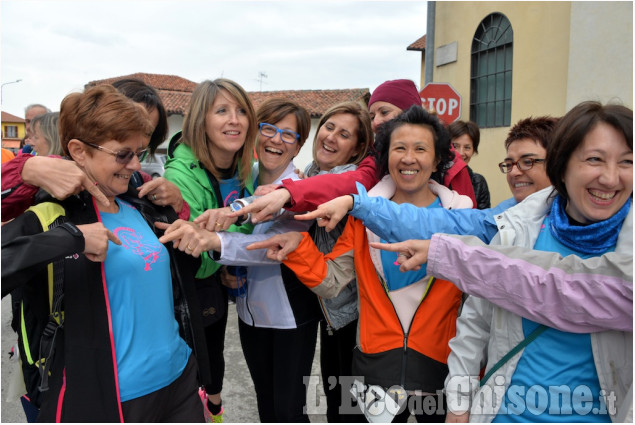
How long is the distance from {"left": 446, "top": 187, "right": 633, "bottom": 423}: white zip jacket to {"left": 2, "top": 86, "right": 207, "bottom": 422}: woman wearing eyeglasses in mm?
1131

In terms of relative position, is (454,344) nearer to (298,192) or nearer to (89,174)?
(298,192)

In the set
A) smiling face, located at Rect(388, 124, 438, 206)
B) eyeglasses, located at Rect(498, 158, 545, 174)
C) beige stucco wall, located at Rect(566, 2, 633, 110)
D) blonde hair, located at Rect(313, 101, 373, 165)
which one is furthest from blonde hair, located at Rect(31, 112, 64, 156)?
beige stucco wall, located at Rect(566, 2, 633, 110)

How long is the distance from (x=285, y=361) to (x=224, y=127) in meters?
1.33

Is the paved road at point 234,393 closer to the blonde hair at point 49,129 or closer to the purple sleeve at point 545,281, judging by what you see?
the blonde hair at point 49,129

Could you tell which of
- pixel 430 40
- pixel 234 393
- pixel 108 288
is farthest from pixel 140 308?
pixel 430 40

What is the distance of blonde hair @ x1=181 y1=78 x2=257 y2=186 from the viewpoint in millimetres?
2622

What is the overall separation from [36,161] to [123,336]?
73 cm

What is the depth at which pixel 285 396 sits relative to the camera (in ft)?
8.57

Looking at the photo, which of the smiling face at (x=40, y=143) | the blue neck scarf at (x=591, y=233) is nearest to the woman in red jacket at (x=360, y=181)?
the blue neck scarf at (x=591, y=233)

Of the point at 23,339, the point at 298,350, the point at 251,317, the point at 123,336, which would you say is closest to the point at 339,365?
the point at 298,350

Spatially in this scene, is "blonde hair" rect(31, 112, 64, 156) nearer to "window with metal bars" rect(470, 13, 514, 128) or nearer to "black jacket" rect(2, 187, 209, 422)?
"black jacket" rect(2, 187, 209, 422)

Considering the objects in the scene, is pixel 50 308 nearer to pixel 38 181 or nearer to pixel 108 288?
pixel 108 288

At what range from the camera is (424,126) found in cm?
239

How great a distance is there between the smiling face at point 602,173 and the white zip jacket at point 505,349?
8cm
